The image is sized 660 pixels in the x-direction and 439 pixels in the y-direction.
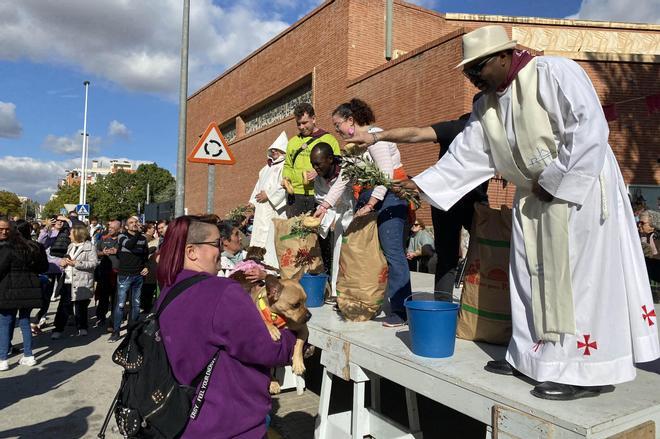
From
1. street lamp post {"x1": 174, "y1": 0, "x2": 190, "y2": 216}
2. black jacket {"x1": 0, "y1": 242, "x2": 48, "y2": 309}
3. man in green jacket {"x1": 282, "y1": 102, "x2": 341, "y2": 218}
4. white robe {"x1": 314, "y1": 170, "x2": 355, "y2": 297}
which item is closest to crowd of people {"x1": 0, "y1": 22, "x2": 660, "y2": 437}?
white robe {"x1": 314, "y1": 170, "x2": 355, "y2": 297}

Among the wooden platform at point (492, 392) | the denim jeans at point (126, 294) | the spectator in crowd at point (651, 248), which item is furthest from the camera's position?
the denim jeans at point (126, 294)

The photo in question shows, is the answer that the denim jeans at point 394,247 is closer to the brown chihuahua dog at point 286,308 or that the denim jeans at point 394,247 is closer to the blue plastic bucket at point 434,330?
the blue plastic bucket at point 434,330

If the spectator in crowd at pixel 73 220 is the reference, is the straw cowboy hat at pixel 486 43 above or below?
above

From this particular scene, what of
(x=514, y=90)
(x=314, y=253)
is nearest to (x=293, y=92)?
(x=314, y=253)

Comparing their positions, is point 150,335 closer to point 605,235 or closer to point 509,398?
point 509,398

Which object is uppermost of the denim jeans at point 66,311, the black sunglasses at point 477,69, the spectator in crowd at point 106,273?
the black sunglasses at point 477,69

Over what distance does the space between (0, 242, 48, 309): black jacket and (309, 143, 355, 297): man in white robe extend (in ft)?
13.2

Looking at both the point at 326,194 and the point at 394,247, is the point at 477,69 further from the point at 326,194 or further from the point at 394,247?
the point at 326,194

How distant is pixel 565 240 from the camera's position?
2383mm

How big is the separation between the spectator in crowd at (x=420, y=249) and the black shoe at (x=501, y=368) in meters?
6.72

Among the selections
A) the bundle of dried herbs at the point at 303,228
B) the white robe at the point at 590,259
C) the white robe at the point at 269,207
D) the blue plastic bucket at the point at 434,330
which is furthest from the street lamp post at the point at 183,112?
the white robe at the point at 590,259

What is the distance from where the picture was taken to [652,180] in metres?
11.9

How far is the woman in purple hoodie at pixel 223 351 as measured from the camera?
6.38 feet

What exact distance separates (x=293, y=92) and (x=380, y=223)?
16953 millimetres
